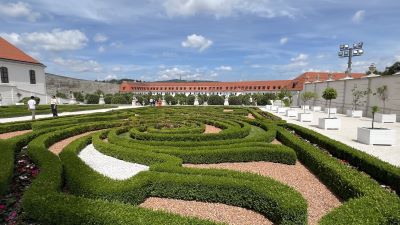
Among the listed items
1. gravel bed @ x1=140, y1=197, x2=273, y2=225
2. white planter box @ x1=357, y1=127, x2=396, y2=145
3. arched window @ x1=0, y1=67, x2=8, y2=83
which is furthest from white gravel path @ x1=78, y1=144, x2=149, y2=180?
arched window @ x1=0, y1=67, x2=8, y2=83

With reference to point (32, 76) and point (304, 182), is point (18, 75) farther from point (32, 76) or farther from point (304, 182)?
point (304, 182)


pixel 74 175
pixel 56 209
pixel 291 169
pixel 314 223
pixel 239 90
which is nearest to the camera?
pixel 56 209

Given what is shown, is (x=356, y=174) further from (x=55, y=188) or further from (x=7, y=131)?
(x=7, y=131)

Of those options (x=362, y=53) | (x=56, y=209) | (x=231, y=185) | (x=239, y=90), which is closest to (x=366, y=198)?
(x=231, y=185)

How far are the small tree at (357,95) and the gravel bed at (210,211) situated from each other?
71.2 feet

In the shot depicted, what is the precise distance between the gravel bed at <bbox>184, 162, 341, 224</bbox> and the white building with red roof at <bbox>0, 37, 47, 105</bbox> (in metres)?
40.2

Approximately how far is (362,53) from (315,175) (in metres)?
49.2

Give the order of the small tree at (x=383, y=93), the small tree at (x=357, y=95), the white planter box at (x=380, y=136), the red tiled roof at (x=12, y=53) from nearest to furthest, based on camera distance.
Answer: the white planter box at (x=380, y=136)
the small tree at (x=383, y=93)
the small tree at (x=357, y=95)
the red tiled roof at (x=12, y=53)

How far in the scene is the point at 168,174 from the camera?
562cm

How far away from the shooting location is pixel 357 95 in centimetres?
2391

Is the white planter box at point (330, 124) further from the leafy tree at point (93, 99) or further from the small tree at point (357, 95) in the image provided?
the leafy tree at point (93, 99)

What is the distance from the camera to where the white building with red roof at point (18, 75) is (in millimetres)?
38938

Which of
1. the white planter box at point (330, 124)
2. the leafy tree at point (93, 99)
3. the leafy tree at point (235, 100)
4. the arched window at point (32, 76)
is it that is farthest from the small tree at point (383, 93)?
the arched window at point (32, 76)

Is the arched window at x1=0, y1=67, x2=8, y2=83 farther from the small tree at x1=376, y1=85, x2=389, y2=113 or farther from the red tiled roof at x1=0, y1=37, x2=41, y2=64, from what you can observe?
the small tree at x1=376, y1=85, x2=389, y2=113
